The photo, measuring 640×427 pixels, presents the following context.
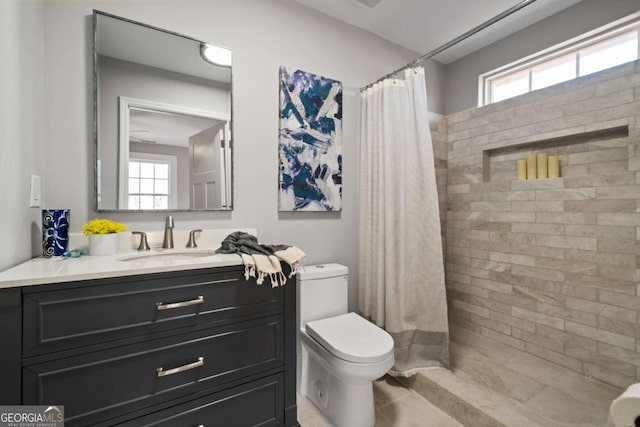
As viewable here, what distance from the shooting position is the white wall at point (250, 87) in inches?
54.6

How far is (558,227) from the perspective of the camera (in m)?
2.02

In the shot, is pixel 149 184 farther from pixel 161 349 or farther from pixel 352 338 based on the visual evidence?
pixel 352 338

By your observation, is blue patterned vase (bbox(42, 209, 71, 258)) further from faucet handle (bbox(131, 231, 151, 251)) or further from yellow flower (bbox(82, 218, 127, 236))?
faucet handle (bbox(131, 231, 151, 251))

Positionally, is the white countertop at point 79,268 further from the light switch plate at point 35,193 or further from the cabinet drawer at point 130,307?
the light switch plate at point 35,193

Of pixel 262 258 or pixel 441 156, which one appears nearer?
pixel 262 258

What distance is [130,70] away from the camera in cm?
152

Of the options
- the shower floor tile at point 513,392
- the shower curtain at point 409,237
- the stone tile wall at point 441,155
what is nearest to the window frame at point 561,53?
the stone tile wall at point 441,155

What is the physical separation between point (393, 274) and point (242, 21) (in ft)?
6.49

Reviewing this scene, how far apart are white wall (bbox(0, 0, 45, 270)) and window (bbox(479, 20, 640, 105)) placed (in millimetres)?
3196

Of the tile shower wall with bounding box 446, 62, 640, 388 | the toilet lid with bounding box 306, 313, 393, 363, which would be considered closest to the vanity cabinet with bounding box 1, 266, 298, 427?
the toilet lid with bounding box 306, 313, 393, 363

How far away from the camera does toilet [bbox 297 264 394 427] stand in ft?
4.63

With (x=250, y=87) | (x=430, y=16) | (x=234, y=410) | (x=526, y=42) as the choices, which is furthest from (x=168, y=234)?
(x=526, y=42)

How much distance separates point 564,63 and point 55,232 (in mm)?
3512

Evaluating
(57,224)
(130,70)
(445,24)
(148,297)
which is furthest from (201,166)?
(445,24)
